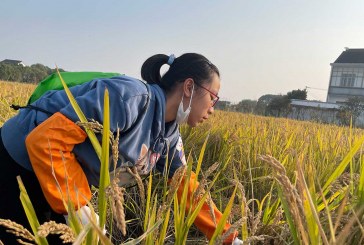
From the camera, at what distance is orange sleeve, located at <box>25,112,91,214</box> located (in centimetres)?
92

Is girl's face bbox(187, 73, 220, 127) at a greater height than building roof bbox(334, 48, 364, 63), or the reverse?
building roof bbox(334, 48, 364, 63)

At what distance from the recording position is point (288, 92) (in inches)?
1150

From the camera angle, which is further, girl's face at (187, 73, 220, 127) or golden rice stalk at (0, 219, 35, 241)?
girl's face at (187, 73, 220, 127)

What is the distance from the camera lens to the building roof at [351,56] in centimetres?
3145

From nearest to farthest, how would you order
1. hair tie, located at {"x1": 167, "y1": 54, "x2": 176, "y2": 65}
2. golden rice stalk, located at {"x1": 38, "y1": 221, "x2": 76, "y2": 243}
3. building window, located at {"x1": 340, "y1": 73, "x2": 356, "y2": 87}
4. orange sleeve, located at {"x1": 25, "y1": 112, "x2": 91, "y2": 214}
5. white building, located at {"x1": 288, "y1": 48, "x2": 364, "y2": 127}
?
golden rice stalk, located at {"x1": 38, "y1": 221, "x2": 76, "y2": 243} < orange sleeve, located at {"x1": 25, "y1": 112, "x2": 91, "y2": 214} < hair tie, located at {"x1": 167, "y1": 54, "x2": 176, "y2": 65} < white building, located at {"x1": 288, "y1": 48, "x2": 364, "y2": 127} < building window, located at {"x1": 340, "y1": 73, "x2": 356, "y2": 87}

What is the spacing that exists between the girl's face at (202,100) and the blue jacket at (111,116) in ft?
0.42

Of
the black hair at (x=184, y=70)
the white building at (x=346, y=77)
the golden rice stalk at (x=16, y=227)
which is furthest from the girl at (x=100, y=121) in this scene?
the white building at (x=346, y=77)

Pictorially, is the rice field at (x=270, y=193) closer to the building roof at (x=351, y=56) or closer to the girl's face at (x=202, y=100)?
the girl's face at (x=202, y=100)

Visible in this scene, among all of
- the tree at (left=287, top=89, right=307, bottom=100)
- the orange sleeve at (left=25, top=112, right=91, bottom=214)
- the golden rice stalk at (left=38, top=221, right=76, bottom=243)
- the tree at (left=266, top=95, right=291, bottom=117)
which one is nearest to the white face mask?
the orange sleeve at (left=25, top=112, right=91, bottom=214)

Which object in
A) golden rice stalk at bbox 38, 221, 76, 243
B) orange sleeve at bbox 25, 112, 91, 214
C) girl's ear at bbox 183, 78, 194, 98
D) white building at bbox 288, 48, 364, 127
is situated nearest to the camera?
golden rice stalk at bbox 38, 221, 76, 243

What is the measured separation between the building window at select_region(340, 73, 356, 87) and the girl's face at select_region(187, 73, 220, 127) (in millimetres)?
33469

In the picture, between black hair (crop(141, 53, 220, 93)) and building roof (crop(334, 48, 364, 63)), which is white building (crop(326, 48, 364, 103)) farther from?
black hair (crop(141, 53, 220, 93))

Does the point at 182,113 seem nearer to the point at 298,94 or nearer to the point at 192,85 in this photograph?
the point at 192,85

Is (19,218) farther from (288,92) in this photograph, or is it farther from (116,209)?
(288,92)
